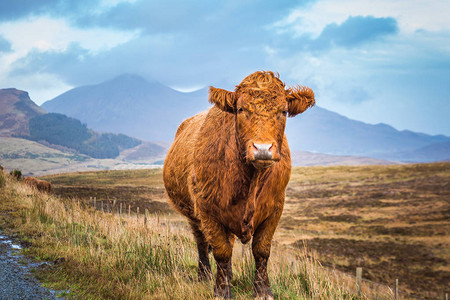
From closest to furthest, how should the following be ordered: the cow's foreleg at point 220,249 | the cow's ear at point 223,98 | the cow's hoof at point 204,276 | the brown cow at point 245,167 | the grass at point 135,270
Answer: the brown cow at point 245,167 < the cow's ear at point 223,98 < the cow's foreleg at point 220,249 < the grass at point 135,270 < the cow's hoof at point 204,276

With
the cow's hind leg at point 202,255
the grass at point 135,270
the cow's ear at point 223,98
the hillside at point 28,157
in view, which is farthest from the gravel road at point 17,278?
the hillside at point 28,157

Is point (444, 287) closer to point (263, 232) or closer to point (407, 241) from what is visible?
point (407, 241)

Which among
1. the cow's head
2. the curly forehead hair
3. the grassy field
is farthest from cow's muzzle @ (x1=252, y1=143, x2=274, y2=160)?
the grassy field

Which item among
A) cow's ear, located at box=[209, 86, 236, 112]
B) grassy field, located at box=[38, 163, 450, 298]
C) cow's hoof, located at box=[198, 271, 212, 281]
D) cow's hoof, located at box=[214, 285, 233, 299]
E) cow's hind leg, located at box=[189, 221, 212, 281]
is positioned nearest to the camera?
cow's ear, located at box=[209, 86, 236, 112]

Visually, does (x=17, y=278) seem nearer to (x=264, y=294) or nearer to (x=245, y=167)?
(x=264, y=294)

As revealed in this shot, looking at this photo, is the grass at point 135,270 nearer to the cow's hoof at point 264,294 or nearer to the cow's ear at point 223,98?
the cow's hoof at point 264,294

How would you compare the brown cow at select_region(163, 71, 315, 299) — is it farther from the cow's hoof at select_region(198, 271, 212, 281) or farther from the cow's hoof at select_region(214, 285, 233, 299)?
the cow's hoof at select_region(198, 271, 212, 281)

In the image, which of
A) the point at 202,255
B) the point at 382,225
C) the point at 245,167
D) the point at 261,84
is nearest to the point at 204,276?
the point at 202,255

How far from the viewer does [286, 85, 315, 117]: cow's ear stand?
11.9ft

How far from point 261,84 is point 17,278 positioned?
13.7 ft

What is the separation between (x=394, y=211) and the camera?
39594mm

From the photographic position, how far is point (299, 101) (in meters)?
3.65

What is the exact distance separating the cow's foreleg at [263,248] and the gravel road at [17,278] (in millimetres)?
2464

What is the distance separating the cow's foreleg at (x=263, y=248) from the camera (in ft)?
13.4
